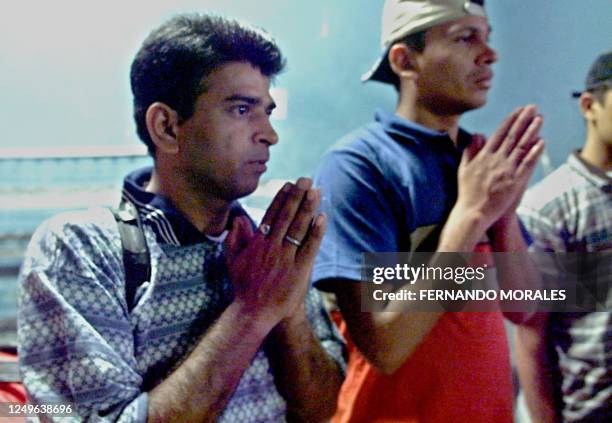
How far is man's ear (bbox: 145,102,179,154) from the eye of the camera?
2.60 feet

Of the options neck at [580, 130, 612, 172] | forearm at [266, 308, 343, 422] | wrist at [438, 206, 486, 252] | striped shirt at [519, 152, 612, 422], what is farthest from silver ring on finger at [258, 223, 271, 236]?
neck at [580, 130, 612, 172]

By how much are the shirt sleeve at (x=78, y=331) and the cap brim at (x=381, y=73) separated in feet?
1.49

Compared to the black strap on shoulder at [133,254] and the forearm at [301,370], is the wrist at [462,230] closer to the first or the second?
the forearm at [301,370]

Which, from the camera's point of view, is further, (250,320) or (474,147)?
(474,147)

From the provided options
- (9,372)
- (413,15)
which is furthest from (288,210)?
(9,372)

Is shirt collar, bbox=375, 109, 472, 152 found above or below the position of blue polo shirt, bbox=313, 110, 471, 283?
above

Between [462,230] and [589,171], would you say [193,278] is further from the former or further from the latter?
[589,171]

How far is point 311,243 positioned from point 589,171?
0.45m

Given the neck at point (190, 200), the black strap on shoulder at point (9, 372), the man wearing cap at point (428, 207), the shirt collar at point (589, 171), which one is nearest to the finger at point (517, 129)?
the man wearing cap at point (428, 207)

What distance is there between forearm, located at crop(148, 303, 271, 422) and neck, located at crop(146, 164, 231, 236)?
118 millimetres

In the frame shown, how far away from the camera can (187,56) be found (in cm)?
77

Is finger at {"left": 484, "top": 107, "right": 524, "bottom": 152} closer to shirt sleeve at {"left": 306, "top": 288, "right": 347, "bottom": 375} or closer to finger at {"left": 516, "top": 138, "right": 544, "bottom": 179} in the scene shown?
finger at {"left": 516, "top": 138, "right": 544, "bottom": 179}

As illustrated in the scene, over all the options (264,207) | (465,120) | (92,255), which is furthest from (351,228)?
(92,255)

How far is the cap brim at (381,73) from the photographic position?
93 centimetres
